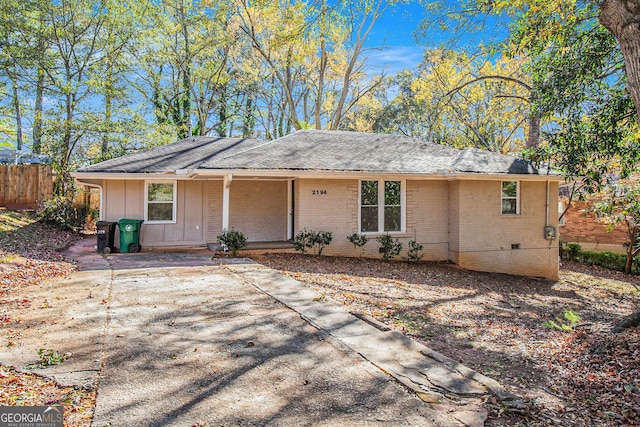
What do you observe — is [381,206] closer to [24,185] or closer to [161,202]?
[161,202]

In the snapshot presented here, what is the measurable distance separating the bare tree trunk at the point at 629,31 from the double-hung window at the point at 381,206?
8201 mm

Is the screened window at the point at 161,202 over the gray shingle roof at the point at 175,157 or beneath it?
beneath

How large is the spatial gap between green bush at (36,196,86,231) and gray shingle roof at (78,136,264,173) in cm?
403

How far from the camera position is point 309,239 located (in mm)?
12125

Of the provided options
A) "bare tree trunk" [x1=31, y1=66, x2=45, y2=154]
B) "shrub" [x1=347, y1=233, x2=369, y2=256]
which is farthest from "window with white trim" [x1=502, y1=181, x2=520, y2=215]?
"bare tree trunk" [x1=31, y1=66, x2=45, y2=154]

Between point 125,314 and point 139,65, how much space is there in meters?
23.9

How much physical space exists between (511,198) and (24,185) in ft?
67.6

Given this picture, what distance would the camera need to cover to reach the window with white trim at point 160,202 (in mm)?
13195

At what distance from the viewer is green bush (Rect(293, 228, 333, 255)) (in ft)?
39.8

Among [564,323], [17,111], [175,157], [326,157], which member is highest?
[17,111]

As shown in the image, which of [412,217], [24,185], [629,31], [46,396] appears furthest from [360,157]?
[24,185]

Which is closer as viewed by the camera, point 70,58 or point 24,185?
point 24,185

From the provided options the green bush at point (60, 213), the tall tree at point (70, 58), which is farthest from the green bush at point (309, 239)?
the tall tree at point (70, 58)

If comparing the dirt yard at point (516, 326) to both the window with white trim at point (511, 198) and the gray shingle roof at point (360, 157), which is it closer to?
the window with white trim at point (511, 198)
